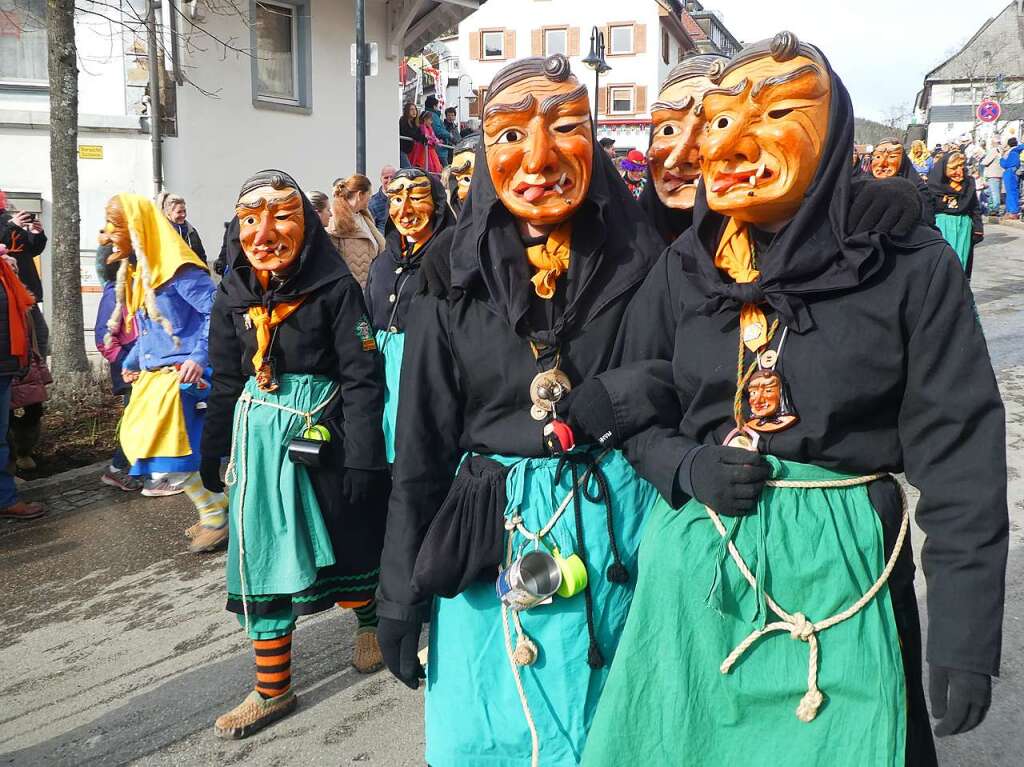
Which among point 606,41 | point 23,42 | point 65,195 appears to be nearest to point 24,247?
point 65,195

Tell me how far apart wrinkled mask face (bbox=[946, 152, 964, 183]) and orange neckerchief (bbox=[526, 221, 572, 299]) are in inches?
384

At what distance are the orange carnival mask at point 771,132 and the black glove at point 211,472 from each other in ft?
8.56

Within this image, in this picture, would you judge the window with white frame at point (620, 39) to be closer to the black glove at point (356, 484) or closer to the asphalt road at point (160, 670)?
the asphalt road at point (160, 670)

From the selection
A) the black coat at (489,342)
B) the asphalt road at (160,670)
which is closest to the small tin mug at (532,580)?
the black coat at (489,342)

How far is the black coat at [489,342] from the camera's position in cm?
232

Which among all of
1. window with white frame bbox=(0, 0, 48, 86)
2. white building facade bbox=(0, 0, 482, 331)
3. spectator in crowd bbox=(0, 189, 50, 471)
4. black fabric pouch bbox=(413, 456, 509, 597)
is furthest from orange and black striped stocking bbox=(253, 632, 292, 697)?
window with white frame bbox=(0, 0, 48, 86)

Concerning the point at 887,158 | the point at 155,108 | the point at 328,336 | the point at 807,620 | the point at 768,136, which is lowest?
the point at 807,620

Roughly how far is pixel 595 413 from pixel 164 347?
3532 mm

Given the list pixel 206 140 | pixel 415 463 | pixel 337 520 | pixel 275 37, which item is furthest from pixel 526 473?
pixel 275 37

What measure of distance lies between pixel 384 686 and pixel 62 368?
202 inches

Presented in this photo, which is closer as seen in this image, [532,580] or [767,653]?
[767,653]

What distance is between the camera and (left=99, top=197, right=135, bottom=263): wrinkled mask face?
4.93 metres

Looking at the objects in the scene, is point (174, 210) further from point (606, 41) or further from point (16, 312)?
point (606, 41)

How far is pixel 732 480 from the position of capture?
183 centimetres
